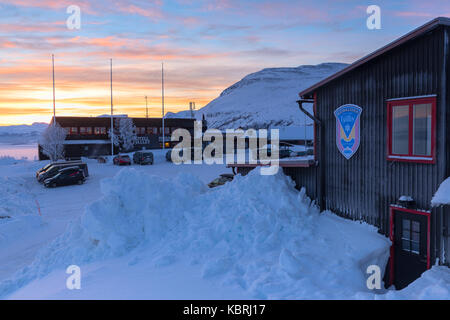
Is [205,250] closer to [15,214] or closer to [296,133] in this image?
[15,214]

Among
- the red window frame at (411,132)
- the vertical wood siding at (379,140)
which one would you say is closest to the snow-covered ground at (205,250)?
the vertical wood siding at (379,140)

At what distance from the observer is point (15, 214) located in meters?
18.3

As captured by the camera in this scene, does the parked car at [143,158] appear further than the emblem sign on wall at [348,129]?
Yes

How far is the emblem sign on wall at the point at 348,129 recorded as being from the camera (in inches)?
429

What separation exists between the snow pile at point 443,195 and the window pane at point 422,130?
1071mm

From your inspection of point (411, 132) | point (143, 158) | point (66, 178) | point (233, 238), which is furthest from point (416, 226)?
point (143, 158)

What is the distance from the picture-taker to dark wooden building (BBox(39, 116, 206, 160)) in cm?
5553

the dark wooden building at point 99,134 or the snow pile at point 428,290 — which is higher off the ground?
the dark wooden building at point 99,134

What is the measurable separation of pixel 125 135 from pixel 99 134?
14.5 ft

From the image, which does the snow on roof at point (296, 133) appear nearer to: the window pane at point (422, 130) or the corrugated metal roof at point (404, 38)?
the corrugated metal roof at point (404, 38)

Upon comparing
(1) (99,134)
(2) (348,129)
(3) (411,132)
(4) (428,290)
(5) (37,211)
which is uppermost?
(1) (99,134)

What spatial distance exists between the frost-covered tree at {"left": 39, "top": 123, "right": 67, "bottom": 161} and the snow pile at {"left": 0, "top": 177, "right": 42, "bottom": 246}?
21.9 m
